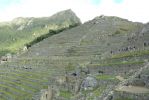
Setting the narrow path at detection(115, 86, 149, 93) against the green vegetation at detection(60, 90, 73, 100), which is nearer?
the narrow path at detection(115, 86, 149, 93)

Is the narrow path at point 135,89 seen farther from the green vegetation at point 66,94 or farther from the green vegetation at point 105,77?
the green vegetation at point 66,94

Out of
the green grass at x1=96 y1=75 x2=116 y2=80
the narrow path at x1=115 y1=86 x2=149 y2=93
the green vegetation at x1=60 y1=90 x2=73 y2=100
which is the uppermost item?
the narrow path at x1=115 y1=86 x2=149 y2=93

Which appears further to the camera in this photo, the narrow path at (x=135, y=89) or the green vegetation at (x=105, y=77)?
the green vegetation at (x=105, y=77)

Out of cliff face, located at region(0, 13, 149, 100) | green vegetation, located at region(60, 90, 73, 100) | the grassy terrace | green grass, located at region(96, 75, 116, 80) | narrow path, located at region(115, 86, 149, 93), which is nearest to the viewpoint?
narrow path, located at region(115, 86, 149, 93)

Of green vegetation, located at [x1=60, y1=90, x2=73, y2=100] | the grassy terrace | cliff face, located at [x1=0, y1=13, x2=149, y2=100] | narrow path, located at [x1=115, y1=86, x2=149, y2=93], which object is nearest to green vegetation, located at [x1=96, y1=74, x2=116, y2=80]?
cliff face, located at [x1=0, y1=13, x2=149, y2=100]

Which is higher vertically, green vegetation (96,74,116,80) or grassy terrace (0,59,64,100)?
green vegetation (96,74,116,80)

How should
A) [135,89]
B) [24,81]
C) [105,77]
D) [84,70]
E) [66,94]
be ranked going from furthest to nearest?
1. [24,81]
2. [84,70]
3. [66,94]
4. [105,77]
5. [135,89]

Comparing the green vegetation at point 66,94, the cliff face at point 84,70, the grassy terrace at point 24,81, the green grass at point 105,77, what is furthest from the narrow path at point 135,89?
the grassy terrace at point 24,81

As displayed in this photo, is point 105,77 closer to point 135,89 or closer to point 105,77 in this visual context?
point 105,77

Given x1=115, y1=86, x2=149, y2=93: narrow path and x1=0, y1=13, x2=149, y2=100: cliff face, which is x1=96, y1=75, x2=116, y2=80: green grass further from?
x1=115, y1=86, x2=149, y2=93: narrow path

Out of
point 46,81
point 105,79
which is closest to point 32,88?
point 46,81

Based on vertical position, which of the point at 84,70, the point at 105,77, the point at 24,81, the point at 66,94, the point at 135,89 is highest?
the point at 84,70

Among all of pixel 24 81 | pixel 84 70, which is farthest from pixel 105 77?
pixel 24 81

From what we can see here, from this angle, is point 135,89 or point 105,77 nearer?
point 135,89
